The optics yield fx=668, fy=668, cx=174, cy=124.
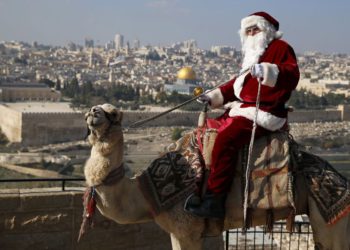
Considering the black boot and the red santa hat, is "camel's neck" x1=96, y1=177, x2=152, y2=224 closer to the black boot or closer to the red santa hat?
the black boot

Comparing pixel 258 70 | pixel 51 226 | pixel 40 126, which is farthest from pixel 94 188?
pixel 40 126

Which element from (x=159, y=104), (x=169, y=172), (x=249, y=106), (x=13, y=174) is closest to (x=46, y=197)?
(x=169, y=172)

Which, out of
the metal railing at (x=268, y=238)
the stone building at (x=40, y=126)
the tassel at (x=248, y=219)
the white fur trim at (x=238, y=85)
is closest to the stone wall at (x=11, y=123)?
the stone building at (x=40, y=126)

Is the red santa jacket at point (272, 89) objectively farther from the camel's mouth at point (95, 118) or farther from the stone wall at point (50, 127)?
the stone wall at point (50, 127)

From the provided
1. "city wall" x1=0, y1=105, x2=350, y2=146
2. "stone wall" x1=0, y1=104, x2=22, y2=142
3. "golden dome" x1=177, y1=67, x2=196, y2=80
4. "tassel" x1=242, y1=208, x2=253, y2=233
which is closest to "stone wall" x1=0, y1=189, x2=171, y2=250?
"tassel" x1=242, y1=208, x2=253, y2=233

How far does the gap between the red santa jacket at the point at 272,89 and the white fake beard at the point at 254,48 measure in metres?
0.02

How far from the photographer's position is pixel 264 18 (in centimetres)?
256

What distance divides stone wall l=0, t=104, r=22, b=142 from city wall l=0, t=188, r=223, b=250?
117 ft

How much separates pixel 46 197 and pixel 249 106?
143cm

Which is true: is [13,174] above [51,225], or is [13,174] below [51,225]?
below

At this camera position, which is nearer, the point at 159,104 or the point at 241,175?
the point at 241,175

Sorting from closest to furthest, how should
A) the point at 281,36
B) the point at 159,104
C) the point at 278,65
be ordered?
the point at 278,65, the point at 281,36, the point at 159,104

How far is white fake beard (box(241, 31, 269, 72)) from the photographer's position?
2523 mm

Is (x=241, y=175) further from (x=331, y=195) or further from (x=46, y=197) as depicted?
(x=46, y=197)
